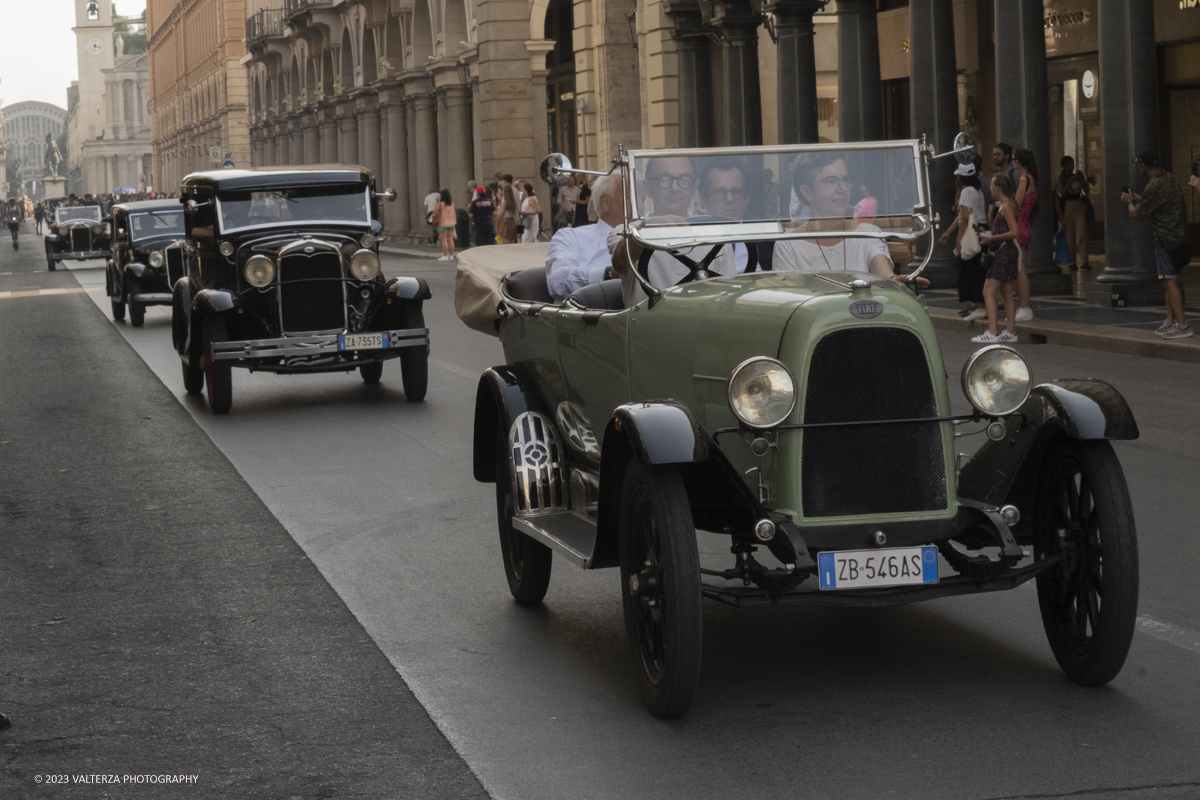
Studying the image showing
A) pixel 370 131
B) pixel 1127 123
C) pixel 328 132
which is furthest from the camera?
pixel 328 132

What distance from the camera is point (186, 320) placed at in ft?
50.4

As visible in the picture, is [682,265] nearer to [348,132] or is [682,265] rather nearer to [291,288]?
[291,288]

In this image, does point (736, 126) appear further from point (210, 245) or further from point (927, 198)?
point (927, 198)

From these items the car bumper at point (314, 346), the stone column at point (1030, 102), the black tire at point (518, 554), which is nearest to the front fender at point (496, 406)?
the black tire at point (518, 554)

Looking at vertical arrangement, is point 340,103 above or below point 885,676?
above

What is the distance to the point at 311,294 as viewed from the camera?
551 inches

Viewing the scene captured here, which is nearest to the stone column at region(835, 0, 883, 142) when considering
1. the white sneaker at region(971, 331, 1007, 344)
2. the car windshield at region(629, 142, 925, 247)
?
the white sneaker at region(971, 331, 1007, 344)

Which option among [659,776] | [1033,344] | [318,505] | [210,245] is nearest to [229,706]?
[659,776]

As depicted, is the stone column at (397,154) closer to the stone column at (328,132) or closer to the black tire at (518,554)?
the stone column at (328,132)

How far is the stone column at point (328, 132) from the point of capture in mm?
65062

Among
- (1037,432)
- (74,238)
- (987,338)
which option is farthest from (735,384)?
(74,238)

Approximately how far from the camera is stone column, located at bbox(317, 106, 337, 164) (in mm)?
65062

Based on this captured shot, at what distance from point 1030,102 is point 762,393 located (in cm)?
1579

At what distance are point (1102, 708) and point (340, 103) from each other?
5930 centimetres
